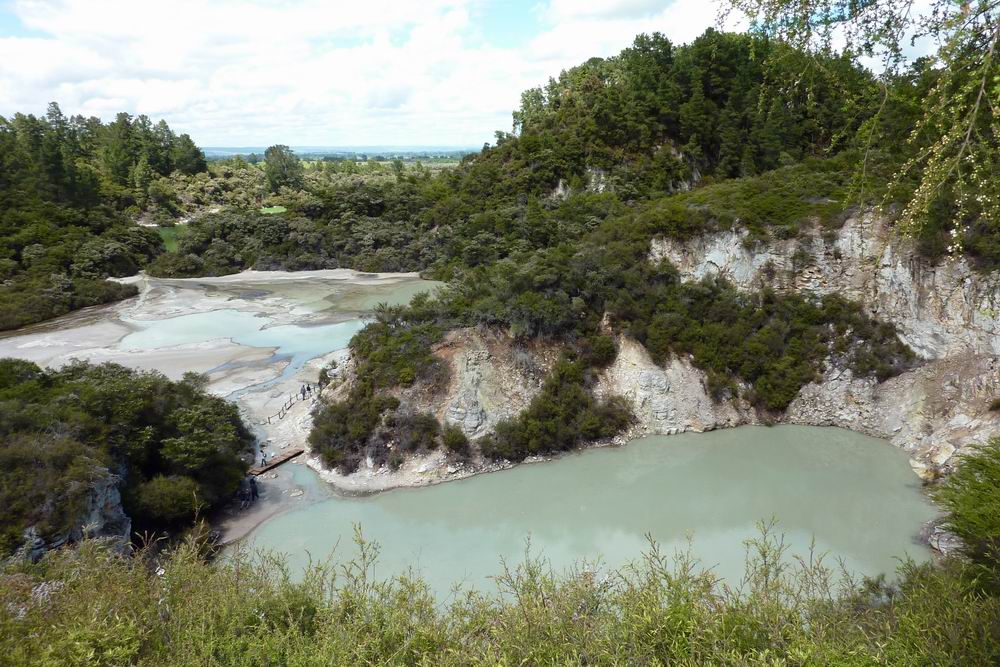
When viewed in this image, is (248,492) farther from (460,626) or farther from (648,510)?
(460,626)

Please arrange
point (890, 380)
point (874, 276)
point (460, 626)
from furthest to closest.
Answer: point (874, 276) < point (890, 380) < point (460, 626)

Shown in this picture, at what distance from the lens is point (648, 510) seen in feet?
52.1

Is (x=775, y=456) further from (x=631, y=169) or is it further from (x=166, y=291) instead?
(x=166, y=291)

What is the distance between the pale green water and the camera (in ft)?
46.2

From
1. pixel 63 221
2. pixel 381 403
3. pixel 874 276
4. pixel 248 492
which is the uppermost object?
pixel 63 221

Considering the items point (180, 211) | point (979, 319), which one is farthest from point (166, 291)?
point (979, 319)

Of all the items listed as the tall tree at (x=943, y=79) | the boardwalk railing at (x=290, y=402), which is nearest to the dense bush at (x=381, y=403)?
the boardwalk railing at (x=290, y=402)

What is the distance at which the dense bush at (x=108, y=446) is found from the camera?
43.1ft

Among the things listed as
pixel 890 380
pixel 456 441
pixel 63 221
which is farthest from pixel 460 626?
pixel 63 221

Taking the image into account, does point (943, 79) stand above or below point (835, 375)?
above

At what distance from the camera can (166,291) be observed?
41.9 meters

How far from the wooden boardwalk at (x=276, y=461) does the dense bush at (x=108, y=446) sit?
96cm

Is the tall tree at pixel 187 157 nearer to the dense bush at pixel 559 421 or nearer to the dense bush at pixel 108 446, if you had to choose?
the dense bush at pixel 108 446

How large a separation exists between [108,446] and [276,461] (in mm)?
5304
